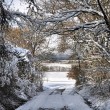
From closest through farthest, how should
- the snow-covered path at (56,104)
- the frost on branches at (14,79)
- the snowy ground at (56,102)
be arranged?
the frost on branches at (14,79) → the snow-covered path at (56,104) → the snowy ground at (56,102)

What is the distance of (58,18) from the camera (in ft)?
39.6

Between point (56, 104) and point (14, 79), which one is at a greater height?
point (14, 79)

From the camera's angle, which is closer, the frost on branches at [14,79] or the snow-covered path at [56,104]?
the frost on branches at [14,79]

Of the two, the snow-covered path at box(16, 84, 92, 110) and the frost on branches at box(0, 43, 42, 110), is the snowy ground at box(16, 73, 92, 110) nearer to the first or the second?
the snow-covered path at box(16, 84, 92, 110)

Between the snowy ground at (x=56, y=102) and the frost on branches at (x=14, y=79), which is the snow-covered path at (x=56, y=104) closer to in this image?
the snowy ground at (x=56, y=102)

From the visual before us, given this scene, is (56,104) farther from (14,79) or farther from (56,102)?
(14,79)

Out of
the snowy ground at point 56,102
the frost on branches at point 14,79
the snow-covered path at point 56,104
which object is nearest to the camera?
the frost on branches at point 14,79

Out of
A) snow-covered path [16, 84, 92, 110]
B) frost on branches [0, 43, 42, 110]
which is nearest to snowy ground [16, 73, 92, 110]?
snow-covered path [16, 84, 92, 110]

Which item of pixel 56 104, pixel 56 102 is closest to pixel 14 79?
pixel 56 104

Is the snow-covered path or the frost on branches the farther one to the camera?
the snow-covered path

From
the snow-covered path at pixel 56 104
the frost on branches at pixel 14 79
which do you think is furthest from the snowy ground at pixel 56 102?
the frost on branches at pixel 14 79

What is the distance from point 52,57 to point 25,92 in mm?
18421

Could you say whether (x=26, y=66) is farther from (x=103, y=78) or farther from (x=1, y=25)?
(x=1, y=25)

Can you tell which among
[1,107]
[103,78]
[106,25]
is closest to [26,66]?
[103,78]
